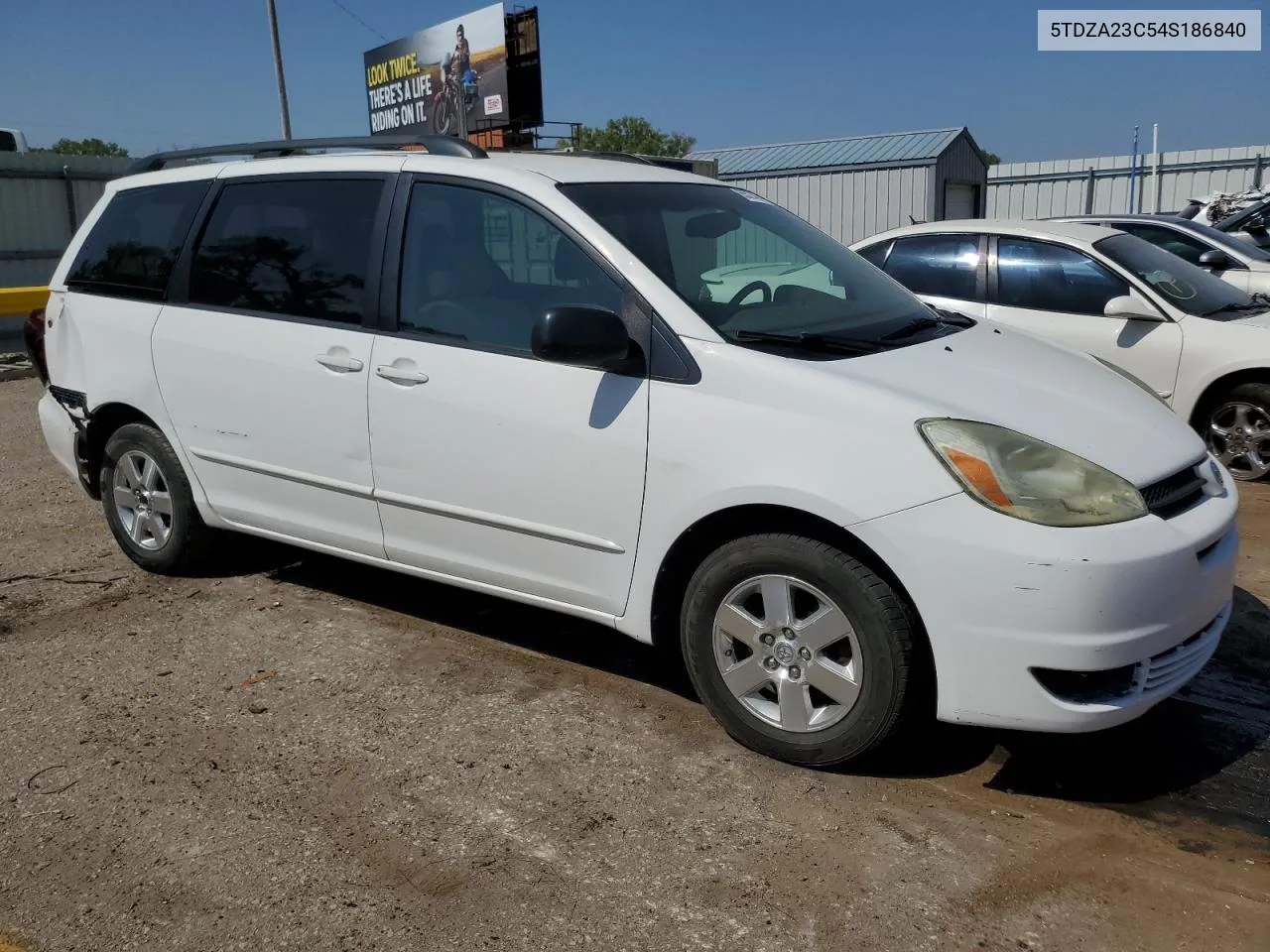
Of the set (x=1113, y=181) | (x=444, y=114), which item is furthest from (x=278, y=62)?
(x=1113, y=181)

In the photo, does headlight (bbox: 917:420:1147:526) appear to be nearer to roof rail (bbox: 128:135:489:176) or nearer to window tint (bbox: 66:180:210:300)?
roof rail (bbox: 128:135:489:176)

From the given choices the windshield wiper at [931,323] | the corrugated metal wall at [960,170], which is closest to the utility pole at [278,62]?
the corrugated metal wall at [960,170]

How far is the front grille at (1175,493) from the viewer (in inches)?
120

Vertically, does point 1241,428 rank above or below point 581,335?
below

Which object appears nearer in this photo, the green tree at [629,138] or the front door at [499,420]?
the front door at [499,420]

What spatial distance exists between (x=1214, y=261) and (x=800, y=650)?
7.35 metres

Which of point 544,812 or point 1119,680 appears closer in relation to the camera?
point 1119,680

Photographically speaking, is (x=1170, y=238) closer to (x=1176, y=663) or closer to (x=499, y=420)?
(x=1176, y=663)

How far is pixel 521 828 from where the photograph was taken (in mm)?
3027

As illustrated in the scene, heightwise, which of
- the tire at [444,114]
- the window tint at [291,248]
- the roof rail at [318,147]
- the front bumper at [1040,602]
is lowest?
the front bumper at [1040,602]

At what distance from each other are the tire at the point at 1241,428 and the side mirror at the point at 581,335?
465 centimetres

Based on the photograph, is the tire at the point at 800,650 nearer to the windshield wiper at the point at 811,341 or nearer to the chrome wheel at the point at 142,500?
the windshield wiper at the point at 811,341

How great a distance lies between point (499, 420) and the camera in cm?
361

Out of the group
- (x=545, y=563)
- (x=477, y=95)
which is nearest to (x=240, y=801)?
(x=545, y=563)
